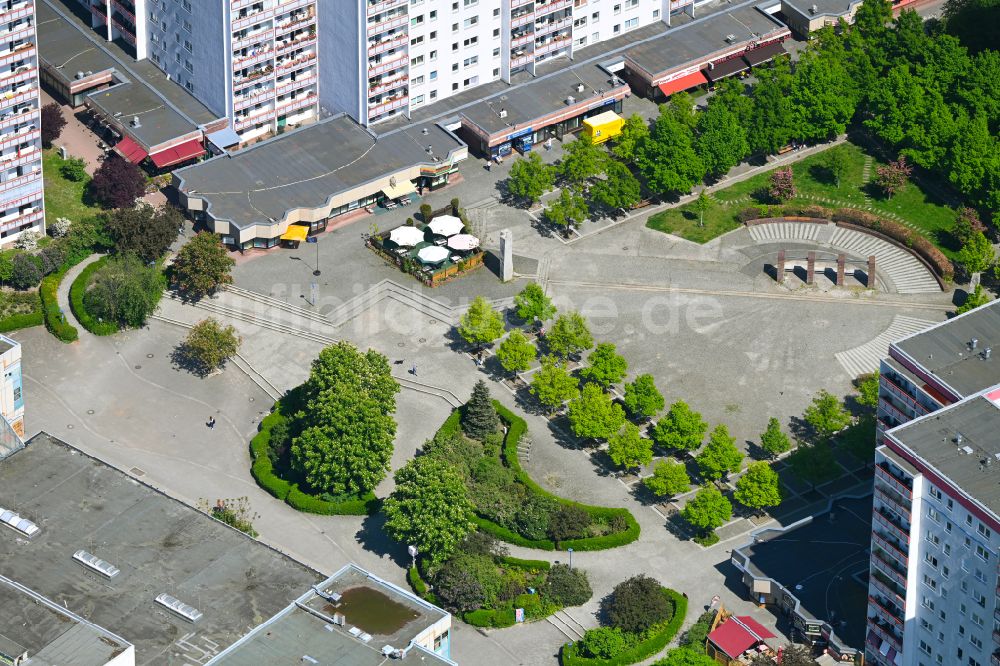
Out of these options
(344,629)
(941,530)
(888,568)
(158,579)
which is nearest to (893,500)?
(941,530)

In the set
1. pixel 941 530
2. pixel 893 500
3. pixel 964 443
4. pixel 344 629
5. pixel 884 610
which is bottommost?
pixel 884 610

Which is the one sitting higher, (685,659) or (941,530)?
(941,530)

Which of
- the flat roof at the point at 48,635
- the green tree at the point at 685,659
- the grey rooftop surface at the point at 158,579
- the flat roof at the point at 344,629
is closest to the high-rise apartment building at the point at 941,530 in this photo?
the green tree at the point at 685,659

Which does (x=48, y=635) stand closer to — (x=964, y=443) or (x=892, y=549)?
(x=892, y=549)

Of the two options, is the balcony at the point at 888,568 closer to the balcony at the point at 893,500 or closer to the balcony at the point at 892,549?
the balcony at the point at 892,549

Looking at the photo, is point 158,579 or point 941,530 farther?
point 158,579

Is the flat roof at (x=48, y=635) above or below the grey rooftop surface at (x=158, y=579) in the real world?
above

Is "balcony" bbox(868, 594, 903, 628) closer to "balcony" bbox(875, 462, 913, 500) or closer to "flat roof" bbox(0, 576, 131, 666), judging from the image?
"balcony" bbox(875, 462, 913, 500)
